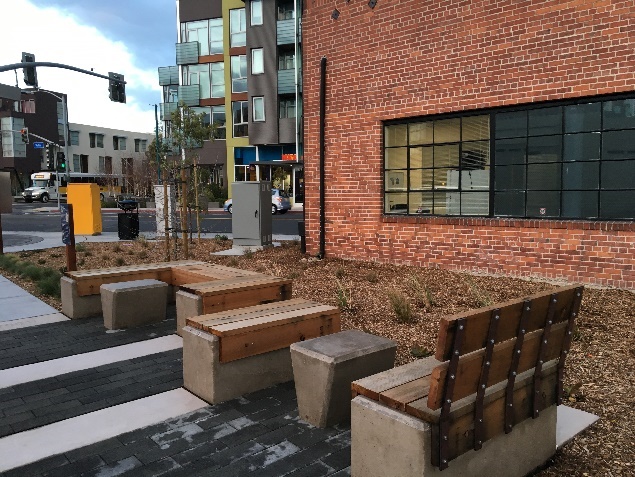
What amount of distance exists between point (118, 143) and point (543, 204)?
9009 cm

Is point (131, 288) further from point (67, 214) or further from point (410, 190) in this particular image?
point (410, 190)

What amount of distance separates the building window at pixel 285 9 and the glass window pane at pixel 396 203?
107 feet

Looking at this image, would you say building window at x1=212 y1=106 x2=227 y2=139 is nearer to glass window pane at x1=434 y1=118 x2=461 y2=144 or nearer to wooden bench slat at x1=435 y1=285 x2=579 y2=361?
glass window pane at x1=434 y1=118 x2=461 y2=144

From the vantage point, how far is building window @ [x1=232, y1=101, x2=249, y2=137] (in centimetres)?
4297

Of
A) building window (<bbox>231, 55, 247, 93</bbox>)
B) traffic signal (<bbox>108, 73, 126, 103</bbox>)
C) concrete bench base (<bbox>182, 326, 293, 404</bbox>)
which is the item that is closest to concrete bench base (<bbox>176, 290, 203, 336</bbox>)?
concrete bench base (<bbox>182, 326, 293, 404</bbox>)

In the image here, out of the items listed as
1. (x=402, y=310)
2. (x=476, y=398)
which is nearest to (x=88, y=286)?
(x=402, y=310)

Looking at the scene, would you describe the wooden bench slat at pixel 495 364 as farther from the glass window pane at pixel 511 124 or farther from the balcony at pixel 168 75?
the balcony at pixel 168 75

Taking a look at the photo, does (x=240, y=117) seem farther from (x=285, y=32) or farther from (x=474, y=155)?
(x=474, y=155)

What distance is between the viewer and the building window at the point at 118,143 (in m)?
88.7

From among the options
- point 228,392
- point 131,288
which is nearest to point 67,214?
point 131,288

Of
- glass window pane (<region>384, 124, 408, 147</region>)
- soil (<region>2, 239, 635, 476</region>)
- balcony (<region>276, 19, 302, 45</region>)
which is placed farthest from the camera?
balcony (<region>276, 19, 302, 45</region>)

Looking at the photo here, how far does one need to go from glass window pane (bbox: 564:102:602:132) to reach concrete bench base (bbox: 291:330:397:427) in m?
5.96

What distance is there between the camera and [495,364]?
2801 mm

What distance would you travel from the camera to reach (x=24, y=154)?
247ft
